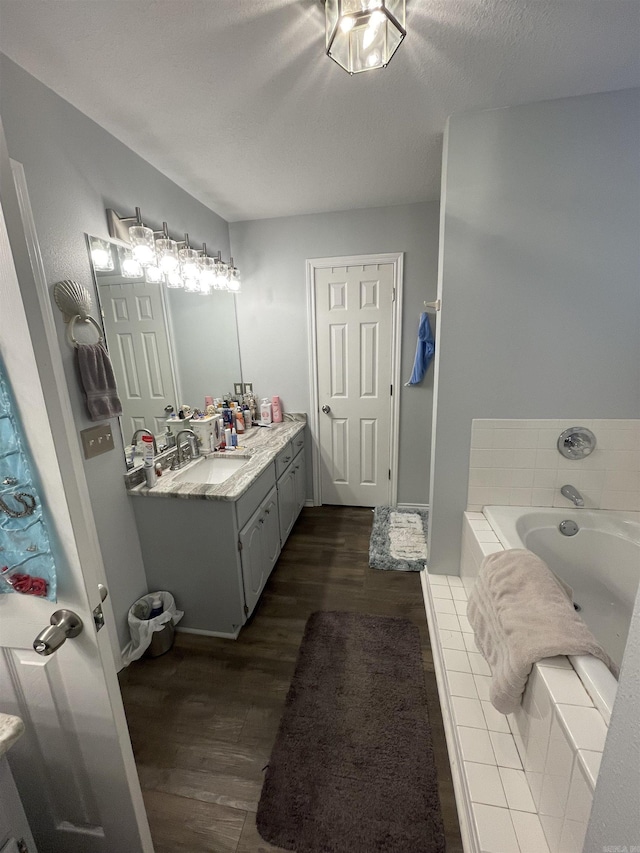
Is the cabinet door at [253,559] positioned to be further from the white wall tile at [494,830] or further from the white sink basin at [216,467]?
the white wall tile at [494,830]

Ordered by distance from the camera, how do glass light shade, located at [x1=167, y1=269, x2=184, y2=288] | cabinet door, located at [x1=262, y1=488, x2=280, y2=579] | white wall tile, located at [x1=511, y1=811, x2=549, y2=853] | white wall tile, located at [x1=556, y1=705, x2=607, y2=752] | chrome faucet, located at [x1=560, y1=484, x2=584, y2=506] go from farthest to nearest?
cabinet door, located at [x1=262, y1=488, x2=280, y2=579] < glass light shade, located at [x1=167, y1=269, x2=184, y2=288] < chrome faucet, located at [x1=560, y1=484, x2=584, y2=506] < white wall tile, located at [x1=511, y1=811, x2=549, y2=853] < white wall tile, located at [x1=556, y1=705, x2=607, y2=752]

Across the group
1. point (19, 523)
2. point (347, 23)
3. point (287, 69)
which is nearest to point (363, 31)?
point (347, 23)

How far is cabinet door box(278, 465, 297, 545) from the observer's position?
240 cm

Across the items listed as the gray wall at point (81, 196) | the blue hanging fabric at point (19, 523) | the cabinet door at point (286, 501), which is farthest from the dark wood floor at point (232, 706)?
the blue hanging fabric at point (19, 523)

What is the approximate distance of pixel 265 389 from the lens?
3.08 m

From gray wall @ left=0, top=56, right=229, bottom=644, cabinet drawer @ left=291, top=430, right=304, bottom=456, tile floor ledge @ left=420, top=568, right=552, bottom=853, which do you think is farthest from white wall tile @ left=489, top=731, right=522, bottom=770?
cabinet drawer @ left=291, top=430, right=304, bottom=456

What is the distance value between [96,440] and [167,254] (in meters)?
1.04

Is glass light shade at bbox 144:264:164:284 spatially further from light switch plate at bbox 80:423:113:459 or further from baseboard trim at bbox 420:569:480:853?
baseboard trim at bbox 420:569:480:853

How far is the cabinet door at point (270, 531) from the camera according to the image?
2076 mm

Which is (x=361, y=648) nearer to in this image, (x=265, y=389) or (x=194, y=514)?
(x=194, y=514)

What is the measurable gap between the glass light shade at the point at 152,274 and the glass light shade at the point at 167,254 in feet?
0.08

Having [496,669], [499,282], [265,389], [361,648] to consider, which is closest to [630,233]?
[499,282]

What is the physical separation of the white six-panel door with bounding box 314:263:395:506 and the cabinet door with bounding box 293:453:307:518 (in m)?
0.18

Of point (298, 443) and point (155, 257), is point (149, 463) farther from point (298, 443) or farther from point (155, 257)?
point (298, 443)
